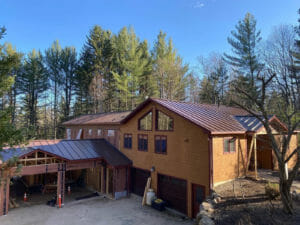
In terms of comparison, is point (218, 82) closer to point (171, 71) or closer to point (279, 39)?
point (171, 71)

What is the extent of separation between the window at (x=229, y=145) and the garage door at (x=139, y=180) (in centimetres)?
544

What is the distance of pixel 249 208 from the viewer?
22.9 ft

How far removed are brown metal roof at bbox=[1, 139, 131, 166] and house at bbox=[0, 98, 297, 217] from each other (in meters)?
0.24

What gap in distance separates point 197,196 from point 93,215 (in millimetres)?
5937

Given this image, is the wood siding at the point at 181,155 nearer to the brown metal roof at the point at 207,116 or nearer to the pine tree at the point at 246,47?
the brown metal roof at the point at 207,116

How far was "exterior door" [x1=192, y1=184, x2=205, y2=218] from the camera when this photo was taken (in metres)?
9.99

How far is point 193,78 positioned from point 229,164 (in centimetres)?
1606

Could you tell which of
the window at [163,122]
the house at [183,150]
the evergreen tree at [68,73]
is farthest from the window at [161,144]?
the evergreen tree at [68,73]

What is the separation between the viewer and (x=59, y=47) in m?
32.9

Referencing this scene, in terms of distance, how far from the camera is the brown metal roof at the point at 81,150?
13.0 meters

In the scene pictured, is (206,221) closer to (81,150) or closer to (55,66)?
(81,150)

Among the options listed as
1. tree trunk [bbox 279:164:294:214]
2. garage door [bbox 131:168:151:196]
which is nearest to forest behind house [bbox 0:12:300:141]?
garage door [bbox 131:168:151:196]

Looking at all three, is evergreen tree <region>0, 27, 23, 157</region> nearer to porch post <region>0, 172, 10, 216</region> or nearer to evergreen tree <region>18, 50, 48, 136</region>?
porch post <region>0, 172, 10, 216</region>

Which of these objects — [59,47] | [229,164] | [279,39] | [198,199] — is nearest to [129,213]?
[198,199]
